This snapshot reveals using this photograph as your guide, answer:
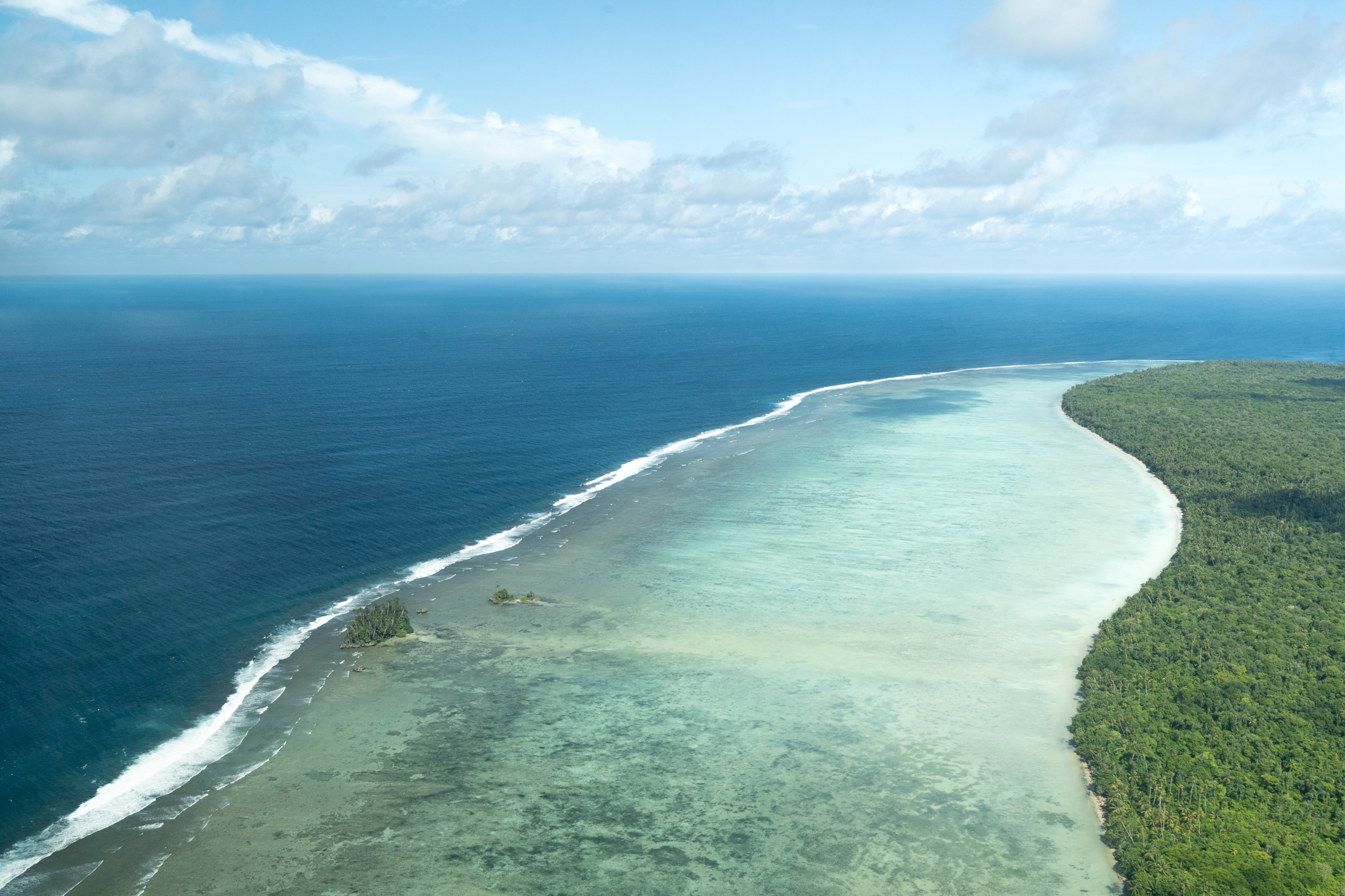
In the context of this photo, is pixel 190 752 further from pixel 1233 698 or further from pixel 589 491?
pixel 1233 698

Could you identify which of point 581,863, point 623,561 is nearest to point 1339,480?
point 623,561

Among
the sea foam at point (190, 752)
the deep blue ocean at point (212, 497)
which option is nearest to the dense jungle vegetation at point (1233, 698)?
the sea foam at point (190, 752)

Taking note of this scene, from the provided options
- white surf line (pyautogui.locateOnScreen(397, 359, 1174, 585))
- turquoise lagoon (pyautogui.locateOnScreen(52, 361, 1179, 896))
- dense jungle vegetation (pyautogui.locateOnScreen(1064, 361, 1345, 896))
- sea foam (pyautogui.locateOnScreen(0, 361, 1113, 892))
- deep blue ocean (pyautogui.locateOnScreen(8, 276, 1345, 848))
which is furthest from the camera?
white surf line (pyautogui.locateOnScreen(397, 359, 1174, 585))

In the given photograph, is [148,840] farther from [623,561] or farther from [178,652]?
[623,561]

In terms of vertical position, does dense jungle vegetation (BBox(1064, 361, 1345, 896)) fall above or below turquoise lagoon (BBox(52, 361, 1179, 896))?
above

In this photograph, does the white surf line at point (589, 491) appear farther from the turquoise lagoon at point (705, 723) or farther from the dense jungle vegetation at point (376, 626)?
the dense jungle vegetation at point (376, 626)

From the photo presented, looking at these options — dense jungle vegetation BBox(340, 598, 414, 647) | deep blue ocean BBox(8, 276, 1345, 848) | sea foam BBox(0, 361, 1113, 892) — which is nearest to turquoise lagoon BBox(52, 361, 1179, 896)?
sea foam BBox(0, 361, 1113, 892)

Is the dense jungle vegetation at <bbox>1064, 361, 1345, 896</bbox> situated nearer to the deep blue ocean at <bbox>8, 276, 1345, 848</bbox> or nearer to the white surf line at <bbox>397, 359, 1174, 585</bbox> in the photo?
the white surf line at <bbox>397, 359, 1174, 585</bbox>
